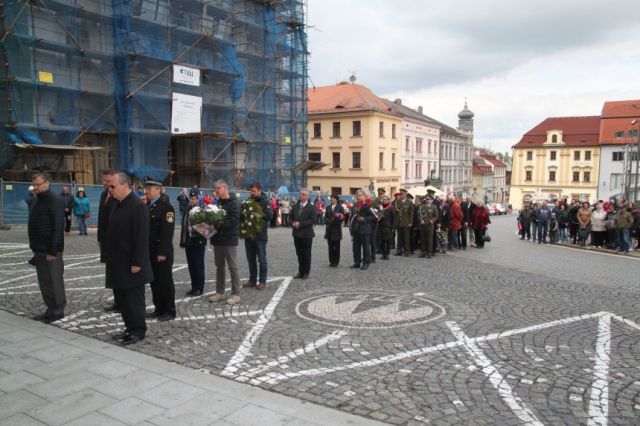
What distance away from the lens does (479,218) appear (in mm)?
18281

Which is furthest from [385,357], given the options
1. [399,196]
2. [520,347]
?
[399,196]

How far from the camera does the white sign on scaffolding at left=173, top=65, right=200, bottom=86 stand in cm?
2569

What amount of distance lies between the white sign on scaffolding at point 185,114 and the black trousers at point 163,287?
779 inches

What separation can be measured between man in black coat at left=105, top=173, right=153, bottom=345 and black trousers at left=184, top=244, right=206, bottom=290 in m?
2.27

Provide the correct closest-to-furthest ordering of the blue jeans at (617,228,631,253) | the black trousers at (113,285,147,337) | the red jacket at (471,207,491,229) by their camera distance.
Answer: the black trousers at (113,285,147,337) < the blue jeans at (617,228,631,253) < the red jacket at (471,207,491,229)

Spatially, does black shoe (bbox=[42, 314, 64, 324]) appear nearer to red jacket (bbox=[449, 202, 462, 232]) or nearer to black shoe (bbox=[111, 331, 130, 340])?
black shoe (bbox=[111, 331, 130, 340])

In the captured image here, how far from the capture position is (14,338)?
Result: 6.27 metres

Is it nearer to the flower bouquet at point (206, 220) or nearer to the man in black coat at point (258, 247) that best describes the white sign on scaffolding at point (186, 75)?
the man in black coat at point (258, 247)

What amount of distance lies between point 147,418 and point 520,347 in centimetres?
440

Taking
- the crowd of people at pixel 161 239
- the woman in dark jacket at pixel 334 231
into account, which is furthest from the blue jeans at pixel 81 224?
the woman in dark jacket at pixel 334 231

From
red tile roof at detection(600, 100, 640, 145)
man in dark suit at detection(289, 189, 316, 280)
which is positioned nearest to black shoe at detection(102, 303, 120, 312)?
man in dark suit at detection(289, 189, 316, 280)

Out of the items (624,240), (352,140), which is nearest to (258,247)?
(624,240)

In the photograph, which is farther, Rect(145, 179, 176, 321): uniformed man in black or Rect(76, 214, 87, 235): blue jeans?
Rect(76, 214, 87, 235): blue jeans

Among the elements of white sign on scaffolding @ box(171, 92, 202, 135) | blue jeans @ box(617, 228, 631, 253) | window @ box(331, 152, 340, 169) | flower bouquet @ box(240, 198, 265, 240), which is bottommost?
blue jeans @ box(617, 228, 631, 253)
